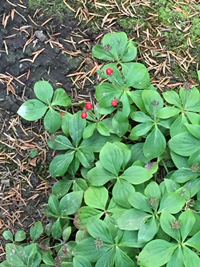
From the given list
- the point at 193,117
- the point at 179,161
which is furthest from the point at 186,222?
the point at 193,117

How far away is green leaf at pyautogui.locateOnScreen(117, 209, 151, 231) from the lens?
2.10 meters

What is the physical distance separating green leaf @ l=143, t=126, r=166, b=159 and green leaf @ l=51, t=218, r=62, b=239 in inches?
36.1

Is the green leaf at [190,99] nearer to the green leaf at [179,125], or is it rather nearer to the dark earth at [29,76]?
the green leaf at [179,125]

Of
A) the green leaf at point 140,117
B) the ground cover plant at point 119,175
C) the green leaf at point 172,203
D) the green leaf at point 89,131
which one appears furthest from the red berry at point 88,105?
the green leaf at point 172,203

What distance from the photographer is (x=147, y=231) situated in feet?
6.84

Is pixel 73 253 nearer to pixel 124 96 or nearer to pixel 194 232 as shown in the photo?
pixel 194 232

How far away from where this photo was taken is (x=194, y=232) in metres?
2.11

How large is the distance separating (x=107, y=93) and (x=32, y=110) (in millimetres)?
650

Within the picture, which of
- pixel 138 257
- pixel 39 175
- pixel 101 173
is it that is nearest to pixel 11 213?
pixel 39 175

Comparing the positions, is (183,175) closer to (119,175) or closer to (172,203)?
(172,203)

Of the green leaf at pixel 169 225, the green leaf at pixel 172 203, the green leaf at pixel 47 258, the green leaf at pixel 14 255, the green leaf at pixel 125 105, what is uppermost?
the green leaf at pixel 125 105

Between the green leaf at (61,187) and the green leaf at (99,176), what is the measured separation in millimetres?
228

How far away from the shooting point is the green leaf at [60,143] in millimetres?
2396

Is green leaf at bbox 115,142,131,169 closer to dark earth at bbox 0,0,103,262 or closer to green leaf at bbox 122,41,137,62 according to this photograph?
dark earth at bbox 0,0,103,262
